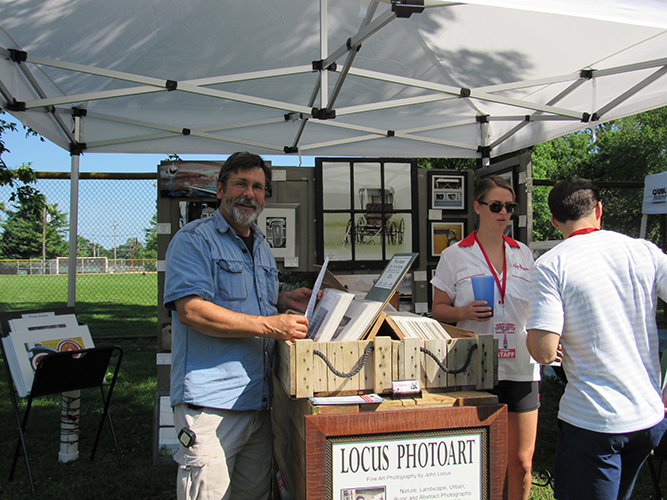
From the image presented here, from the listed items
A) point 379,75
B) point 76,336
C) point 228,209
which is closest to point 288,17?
point 379,75

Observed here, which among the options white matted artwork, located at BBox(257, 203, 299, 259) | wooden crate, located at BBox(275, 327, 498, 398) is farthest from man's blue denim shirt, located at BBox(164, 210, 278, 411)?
white matted artwork, located at BBox(257, 203, 299, 259)

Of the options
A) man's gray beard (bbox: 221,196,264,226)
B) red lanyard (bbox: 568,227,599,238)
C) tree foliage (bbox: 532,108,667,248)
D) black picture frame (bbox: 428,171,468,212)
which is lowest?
red lanyard (bbox: 568,227,599,238)

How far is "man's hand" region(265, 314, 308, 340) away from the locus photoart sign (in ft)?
1.21

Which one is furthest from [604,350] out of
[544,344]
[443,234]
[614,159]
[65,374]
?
[614,159]

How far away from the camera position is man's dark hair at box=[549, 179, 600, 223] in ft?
6.08

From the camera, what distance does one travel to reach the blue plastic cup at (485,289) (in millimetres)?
2338

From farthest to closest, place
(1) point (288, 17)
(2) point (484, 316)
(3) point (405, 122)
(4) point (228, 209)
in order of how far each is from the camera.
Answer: (3) point (405, 122) < (1) point (288, 17) < (2) point (484, 316) < (4) point (228, 209)

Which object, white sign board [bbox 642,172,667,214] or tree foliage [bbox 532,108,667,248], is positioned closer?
white sign board [bbox 642,172,667,214]

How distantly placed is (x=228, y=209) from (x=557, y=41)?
8.50 ft

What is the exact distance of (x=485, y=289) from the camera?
234 centimetres

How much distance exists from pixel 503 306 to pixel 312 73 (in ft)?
7.79

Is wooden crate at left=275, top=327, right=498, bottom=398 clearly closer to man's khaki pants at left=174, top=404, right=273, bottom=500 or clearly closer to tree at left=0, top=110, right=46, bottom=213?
man's khaki pants at left=174, top=404, right=273, bottom=500

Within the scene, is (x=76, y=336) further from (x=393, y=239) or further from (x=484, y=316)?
(x=484, y=316)

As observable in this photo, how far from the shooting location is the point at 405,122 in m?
4.64
